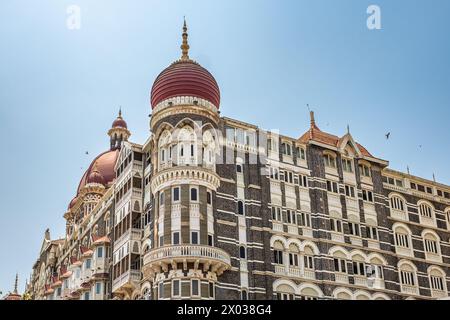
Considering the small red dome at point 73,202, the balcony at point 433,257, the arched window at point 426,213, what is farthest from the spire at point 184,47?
the small red dome at point 73,202

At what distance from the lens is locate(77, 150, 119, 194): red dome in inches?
3111

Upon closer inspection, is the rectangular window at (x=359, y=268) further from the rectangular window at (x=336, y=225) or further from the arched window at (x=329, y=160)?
the arched window at (x=329, y=160)

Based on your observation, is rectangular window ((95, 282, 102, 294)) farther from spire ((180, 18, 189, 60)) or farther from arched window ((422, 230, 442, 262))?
arched window ((422, 230, 442, 262))

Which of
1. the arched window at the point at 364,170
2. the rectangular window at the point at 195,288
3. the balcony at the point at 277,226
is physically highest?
the arched window at the point at 364,170

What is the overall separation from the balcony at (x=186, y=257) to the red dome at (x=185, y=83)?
455 inches

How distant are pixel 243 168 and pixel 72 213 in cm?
3788

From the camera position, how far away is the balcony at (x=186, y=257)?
150ft

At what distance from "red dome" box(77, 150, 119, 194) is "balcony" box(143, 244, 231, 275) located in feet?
108

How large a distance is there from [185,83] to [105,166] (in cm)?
3314

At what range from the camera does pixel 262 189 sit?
52.5 meters

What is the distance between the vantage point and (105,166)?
266 feet

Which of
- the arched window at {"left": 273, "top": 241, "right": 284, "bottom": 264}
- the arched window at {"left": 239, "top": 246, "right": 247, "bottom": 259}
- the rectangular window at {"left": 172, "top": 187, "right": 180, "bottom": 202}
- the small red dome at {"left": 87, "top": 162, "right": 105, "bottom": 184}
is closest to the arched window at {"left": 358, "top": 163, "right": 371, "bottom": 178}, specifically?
the arched window at {"left": 273, "top": 241, "right": 284, "bottom": 264}

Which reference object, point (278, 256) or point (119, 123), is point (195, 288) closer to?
point (278, 256)
